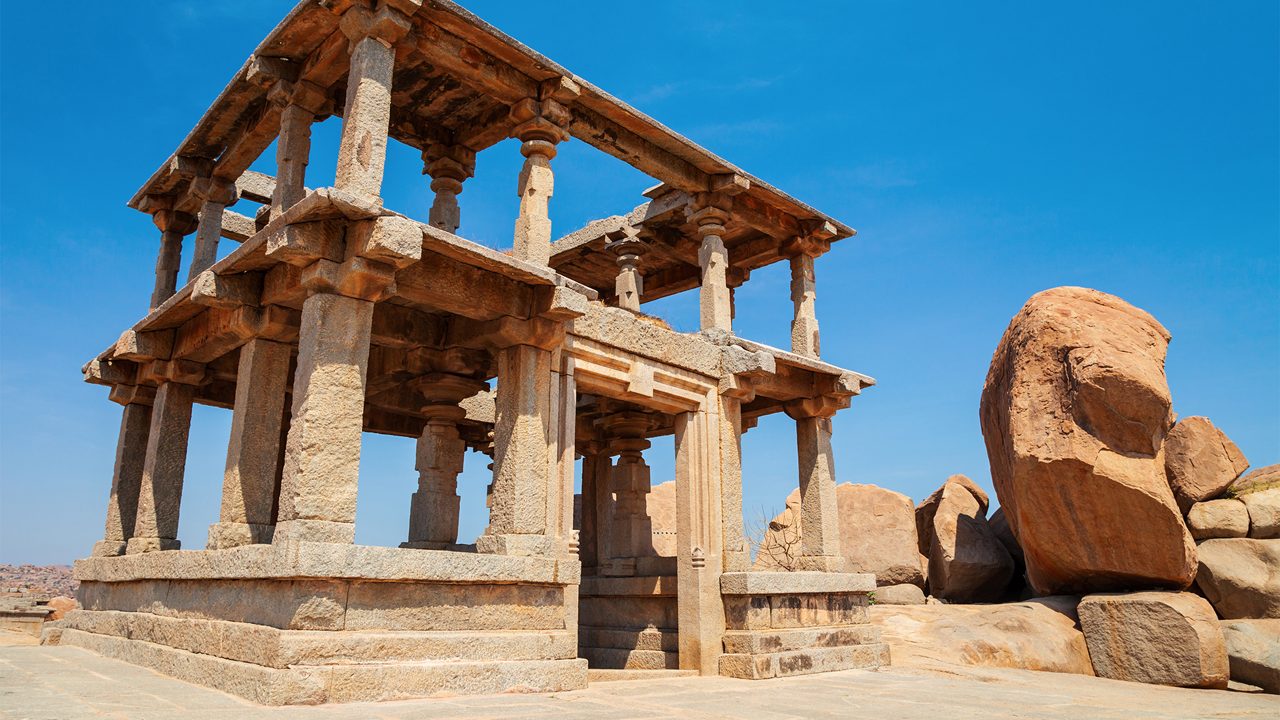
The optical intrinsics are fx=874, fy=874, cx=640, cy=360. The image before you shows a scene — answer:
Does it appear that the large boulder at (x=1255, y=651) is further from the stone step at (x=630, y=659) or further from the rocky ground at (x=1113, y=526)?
the stone step at (x=630, y=659)

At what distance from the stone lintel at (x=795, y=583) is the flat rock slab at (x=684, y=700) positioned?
0.99 metres

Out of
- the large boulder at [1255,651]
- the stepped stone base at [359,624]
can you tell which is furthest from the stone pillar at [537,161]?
the large boulder at [1255,651]

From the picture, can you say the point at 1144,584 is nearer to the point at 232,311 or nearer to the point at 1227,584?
the point at 1227,584

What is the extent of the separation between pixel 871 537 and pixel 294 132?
13142mm

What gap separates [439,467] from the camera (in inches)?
399

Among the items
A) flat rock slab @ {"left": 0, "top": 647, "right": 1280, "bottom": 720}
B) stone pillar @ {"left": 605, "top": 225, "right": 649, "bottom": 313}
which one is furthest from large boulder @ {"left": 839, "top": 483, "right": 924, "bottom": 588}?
flat rock slab @ {"left": 0, "top": 647, "right": 1280, "bottom": 720}

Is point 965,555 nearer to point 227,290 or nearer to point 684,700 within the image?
point 684,700

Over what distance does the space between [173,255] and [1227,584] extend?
48.7ft

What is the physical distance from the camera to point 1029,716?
6391 mm

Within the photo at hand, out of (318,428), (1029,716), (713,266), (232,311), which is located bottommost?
(1029,716)

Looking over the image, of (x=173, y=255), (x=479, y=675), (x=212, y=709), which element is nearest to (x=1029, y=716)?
(x=479, y=675)

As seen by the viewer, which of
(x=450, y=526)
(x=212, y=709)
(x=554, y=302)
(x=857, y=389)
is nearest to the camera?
(x=212, y=709)

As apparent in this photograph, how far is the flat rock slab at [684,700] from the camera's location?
17.8 feet

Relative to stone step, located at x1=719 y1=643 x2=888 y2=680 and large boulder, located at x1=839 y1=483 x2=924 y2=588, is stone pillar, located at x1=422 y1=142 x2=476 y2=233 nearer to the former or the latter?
stone step, located at x1=719 y1=643 x2=888 y2=680
